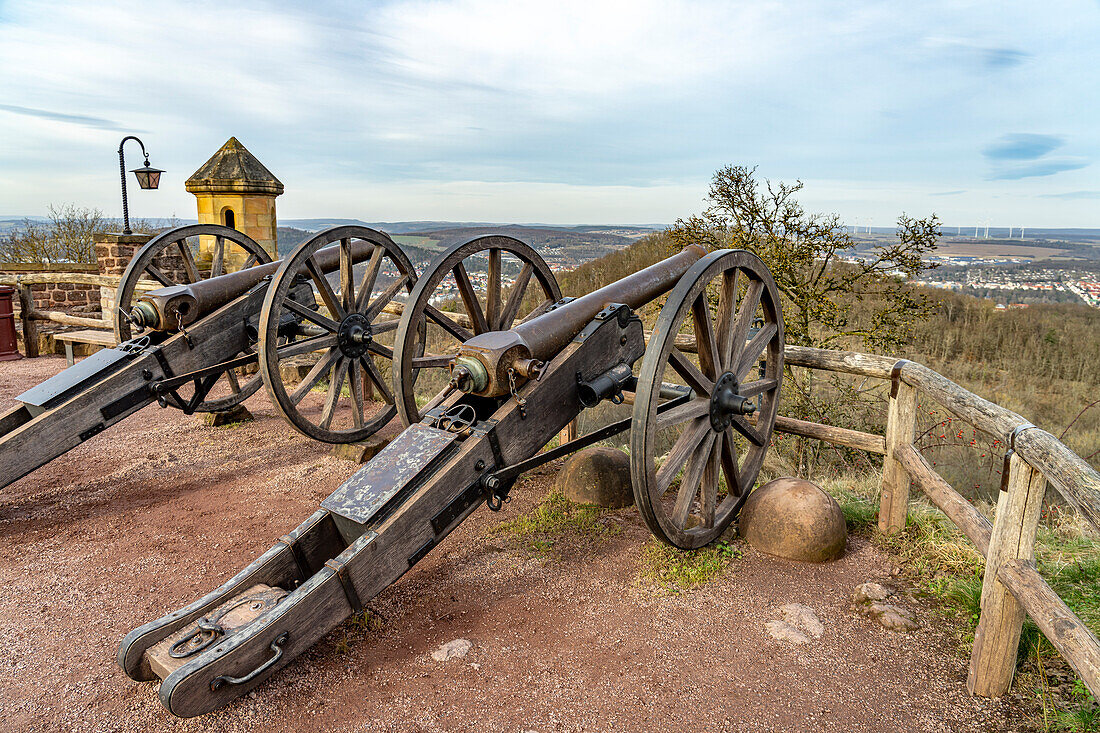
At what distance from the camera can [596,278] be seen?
47.5 ft

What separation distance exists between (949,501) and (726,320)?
1.33 metres

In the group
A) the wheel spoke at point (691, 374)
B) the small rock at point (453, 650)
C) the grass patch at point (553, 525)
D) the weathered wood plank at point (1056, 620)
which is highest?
the wheel spoke at point (691, 374)

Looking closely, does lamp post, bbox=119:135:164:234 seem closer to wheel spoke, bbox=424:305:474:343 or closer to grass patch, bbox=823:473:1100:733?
wheel spoke, bbox=424:305:474:343

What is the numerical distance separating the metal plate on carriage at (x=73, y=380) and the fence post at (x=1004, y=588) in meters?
4.75

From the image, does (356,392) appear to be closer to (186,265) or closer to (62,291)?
(186,265)

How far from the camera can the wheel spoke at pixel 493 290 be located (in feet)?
14.2

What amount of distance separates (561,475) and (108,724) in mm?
2712

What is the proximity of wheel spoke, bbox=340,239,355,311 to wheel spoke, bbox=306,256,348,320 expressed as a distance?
75 millimetres

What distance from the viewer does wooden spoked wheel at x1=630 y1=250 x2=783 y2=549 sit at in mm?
2922

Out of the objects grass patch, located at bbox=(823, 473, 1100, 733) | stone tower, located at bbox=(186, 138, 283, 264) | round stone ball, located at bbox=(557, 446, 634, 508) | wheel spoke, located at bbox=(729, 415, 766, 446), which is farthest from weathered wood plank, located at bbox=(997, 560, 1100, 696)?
stone tower, located at bbox=(186, 138, 283, 264)

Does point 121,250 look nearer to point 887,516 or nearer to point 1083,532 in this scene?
point 887,516

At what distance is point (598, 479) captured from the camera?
4301 millimetres

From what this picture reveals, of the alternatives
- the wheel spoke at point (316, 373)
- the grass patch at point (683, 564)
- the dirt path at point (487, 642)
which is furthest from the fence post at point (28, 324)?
the grass patch at point (683, 564)

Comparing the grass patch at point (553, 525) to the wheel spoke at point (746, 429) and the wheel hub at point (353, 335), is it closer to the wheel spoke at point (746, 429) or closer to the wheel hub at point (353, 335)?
the wheel spoke at point (746, 429)
